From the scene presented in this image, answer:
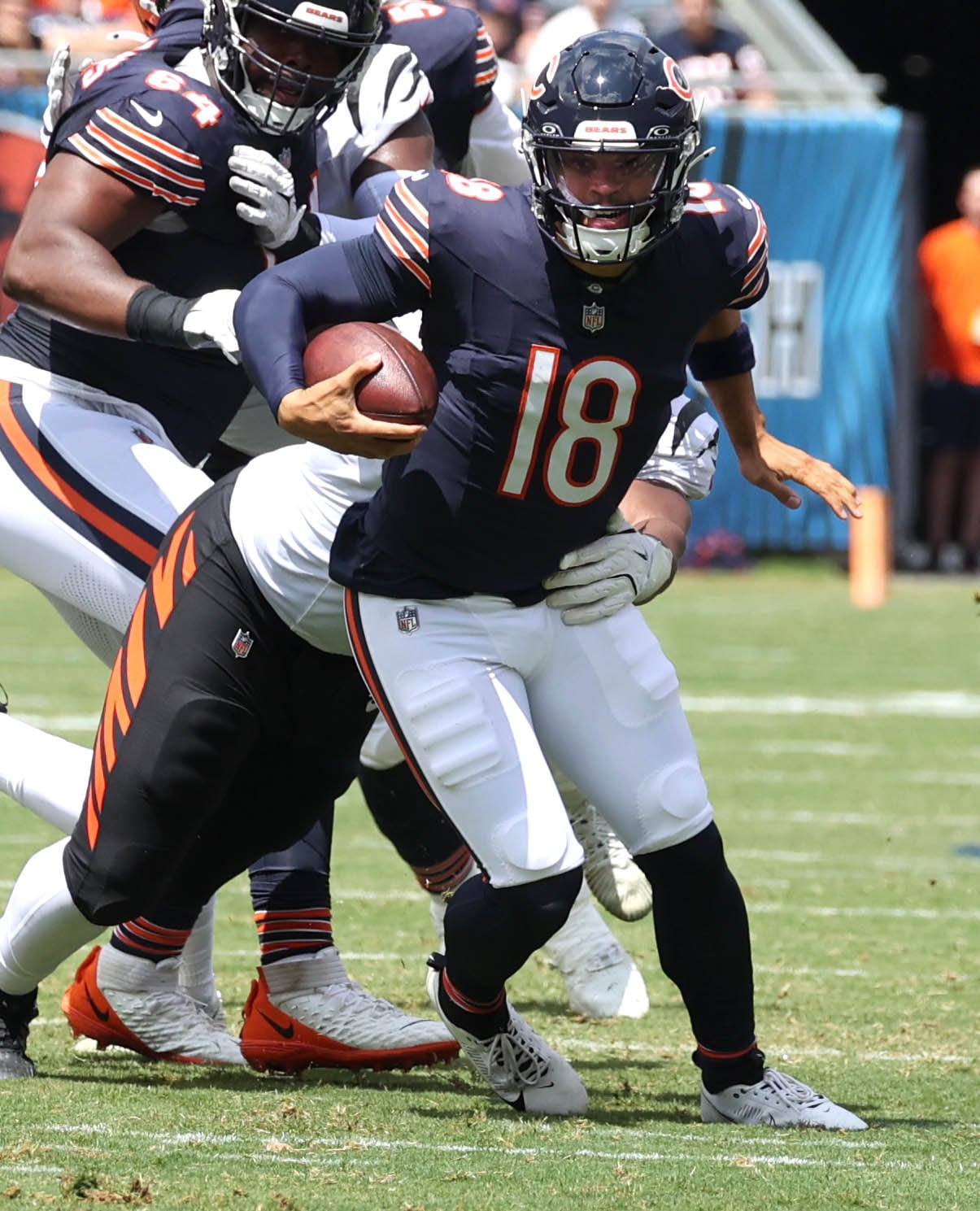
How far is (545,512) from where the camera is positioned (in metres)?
3.60

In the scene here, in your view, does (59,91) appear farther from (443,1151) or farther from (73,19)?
(73,19)

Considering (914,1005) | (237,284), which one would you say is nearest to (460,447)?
(237,284)

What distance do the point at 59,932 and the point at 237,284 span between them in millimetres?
1372

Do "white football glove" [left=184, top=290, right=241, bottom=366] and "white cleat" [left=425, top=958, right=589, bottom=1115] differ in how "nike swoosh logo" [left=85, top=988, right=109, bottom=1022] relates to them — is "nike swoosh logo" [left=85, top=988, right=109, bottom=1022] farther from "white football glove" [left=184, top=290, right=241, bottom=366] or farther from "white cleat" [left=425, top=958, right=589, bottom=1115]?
"white football glove" [left=184, top=290, right=241, bottom=366]

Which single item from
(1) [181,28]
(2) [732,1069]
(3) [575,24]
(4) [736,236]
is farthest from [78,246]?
(3) [575,24]

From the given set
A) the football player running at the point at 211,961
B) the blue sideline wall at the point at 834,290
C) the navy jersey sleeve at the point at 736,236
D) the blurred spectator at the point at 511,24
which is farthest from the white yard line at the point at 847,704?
the navy jersey sleeve at the point at 736,236

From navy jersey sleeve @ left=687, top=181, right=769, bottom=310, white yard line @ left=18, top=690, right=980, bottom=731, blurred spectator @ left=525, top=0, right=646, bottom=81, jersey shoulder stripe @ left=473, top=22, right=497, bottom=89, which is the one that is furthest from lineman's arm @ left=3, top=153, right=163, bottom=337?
blurred spectator @ left=525, top=0, right=646, bottom=81

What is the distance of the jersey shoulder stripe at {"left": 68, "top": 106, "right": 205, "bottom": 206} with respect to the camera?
13.6 ft

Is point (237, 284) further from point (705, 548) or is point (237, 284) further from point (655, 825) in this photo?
point (705, 548)

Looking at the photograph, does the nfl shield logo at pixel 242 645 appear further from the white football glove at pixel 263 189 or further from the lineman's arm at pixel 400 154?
the lineman's arm at pixel 400 154

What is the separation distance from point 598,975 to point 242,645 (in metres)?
1.42

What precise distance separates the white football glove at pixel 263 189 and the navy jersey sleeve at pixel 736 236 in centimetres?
91

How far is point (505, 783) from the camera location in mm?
3578

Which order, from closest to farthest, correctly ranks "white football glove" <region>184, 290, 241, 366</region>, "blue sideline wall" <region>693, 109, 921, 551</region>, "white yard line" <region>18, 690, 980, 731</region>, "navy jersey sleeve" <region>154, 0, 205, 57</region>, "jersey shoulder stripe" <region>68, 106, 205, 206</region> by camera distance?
1. "white football glove" <region>184, 290, 241, 366</region>
2. "jersey shoulder stripe" <region>68, 106, 205, 206</region>
3. "navy jersey sleeve" <region>154, 0, 205, 57</region>
4. "white yard line" <region>18, 690, 980, 731</region>
5. "blue sideline wall" <region>693, 109, 921, 551</region>
